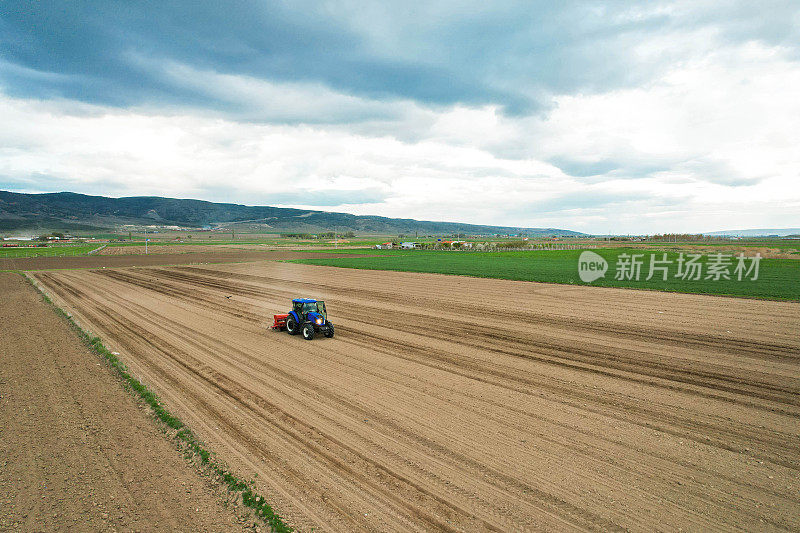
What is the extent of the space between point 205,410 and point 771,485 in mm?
12137

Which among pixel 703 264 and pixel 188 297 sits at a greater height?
pixel 703 264

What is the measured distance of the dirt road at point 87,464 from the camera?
636 centimetres

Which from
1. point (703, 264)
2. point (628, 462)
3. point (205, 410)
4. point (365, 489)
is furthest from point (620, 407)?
point (703, 264)

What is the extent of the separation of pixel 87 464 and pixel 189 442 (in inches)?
69.3

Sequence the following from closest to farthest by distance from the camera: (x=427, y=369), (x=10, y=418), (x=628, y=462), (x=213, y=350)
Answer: (x=628, y=462), (x=10, y=418), (x=427, y=369), (x=213, y=350)

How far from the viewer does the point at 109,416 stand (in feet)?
32.1

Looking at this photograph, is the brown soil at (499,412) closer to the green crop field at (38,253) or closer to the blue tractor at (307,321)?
→ the blue tractor at (307,321)

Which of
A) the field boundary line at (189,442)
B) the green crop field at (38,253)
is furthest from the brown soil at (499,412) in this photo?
the green crop field at (38,253)

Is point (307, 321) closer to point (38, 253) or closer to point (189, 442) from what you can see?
point (189, 442)

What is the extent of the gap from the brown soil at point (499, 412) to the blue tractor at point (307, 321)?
77cm

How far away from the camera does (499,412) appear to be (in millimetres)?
10086

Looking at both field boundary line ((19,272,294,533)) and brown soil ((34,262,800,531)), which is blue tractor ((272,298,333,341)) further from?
field boundary line ((19,272,294,533))

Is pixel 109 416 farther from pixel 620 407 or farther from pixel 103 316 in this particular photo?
pixel 103 316

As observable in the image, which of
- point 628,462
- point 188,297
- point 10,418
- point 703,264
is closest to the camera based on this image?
point 628,462
